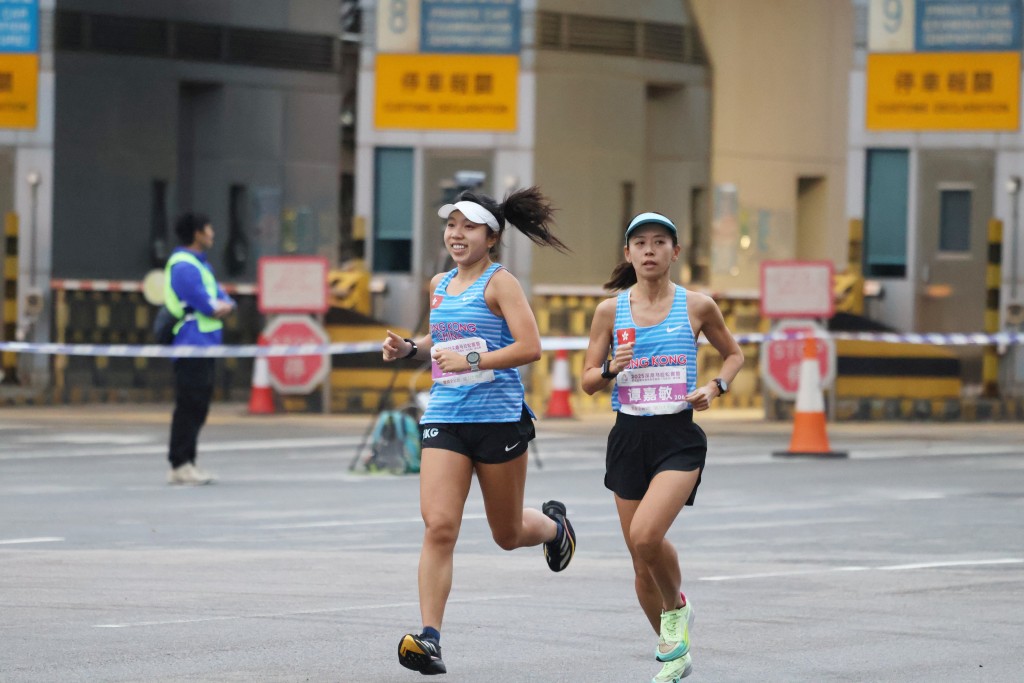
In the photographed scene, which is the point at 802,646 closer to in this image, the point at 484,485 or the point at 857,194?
the point at 484,485

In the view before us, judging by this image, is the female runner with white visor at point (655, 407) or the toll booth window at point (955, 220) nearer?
the female runner with white visor at point (655, 407)

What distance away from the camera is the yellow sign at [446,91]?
28.3 meters

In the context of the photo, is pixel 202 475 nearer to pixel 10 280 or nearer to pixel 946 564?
pixel 946 564

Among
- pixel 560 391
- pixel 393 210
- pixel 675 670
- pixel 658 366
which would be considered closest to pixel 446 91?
pixel 393 210

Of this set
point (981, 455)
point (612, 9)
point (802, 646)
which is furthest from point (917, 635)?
point (612, 9)

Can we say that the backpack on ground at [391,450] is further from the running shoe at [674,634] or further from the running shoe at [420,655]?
the running shoe at [420,655]

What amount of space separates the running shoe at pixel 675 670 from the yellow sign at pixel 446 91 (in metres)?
20.7

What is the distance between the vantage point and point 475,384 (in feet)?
27.9

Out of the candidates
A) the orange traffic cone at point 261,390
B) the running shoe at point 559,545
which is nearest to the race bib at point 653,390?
the running shoe at point 559,545

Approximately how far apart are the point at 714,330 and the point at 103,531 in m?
5.85

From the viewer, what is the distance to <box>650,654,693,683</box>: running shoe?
7.90 meters

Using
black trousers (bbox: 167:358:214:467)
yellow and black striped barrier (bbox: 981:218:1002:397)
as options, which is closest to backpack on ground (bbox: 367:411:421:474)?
black trousers (bbox: 167:358:214:467)

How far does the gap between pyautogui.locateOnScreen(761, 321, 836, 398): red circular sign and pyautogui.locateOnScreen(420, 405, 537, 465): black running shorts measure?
17.5 m

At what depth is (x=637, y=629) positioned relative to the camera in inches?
372
